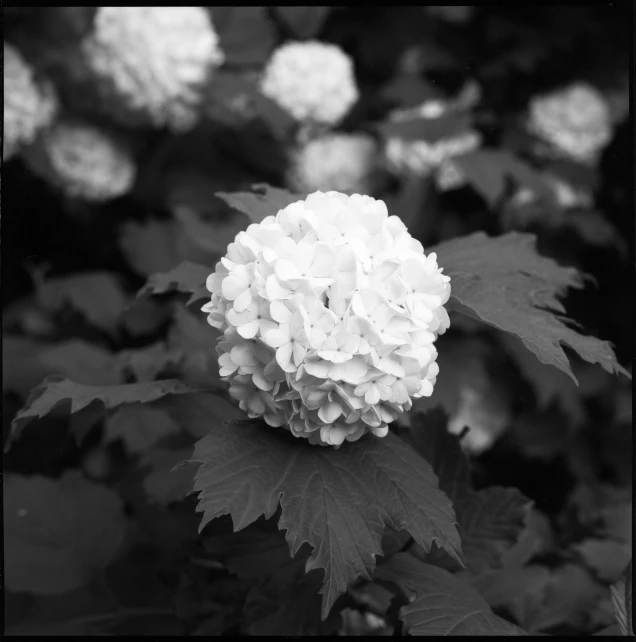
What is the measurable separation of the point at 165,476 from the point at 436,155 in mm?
1423

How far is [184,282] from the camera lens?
1075mm

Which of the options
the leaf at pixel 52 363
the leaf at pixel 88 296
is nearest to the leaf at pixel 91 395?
the leaf at pixel 52 363

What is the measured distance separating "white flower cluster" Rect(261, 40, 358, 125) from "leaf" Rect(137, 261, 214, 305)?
1268 millimetres

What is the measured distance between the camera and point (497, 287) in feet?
3.27

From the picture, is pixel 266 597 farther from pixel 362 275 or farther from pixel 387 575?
pixel 362 275

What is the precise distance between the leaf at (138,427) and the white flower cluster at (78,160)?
2.44 feet

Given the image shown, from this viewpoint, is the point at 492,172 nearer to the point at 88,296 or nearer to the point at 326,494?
the point at 88,296

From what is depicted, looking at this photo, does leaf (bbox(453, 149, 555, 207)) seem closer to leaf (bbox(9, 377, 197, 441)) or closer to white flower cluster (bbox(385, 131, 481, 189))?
white flower cluster (bbox(385, 131, 481, 189))

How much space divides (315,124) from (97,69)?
71cm

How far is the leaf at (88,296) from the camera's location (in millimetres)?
2137

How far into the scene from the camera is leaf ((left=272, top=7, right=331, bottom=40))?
2439 millimetres

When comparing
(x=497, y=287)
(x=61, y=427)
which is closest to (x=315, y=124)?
(x=61, y=427)

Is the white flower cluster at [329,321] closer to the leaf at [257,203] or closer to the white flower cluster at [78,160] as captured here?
the leaf at [257,203]

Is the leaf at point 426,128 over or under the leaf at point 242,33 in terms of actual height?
under
